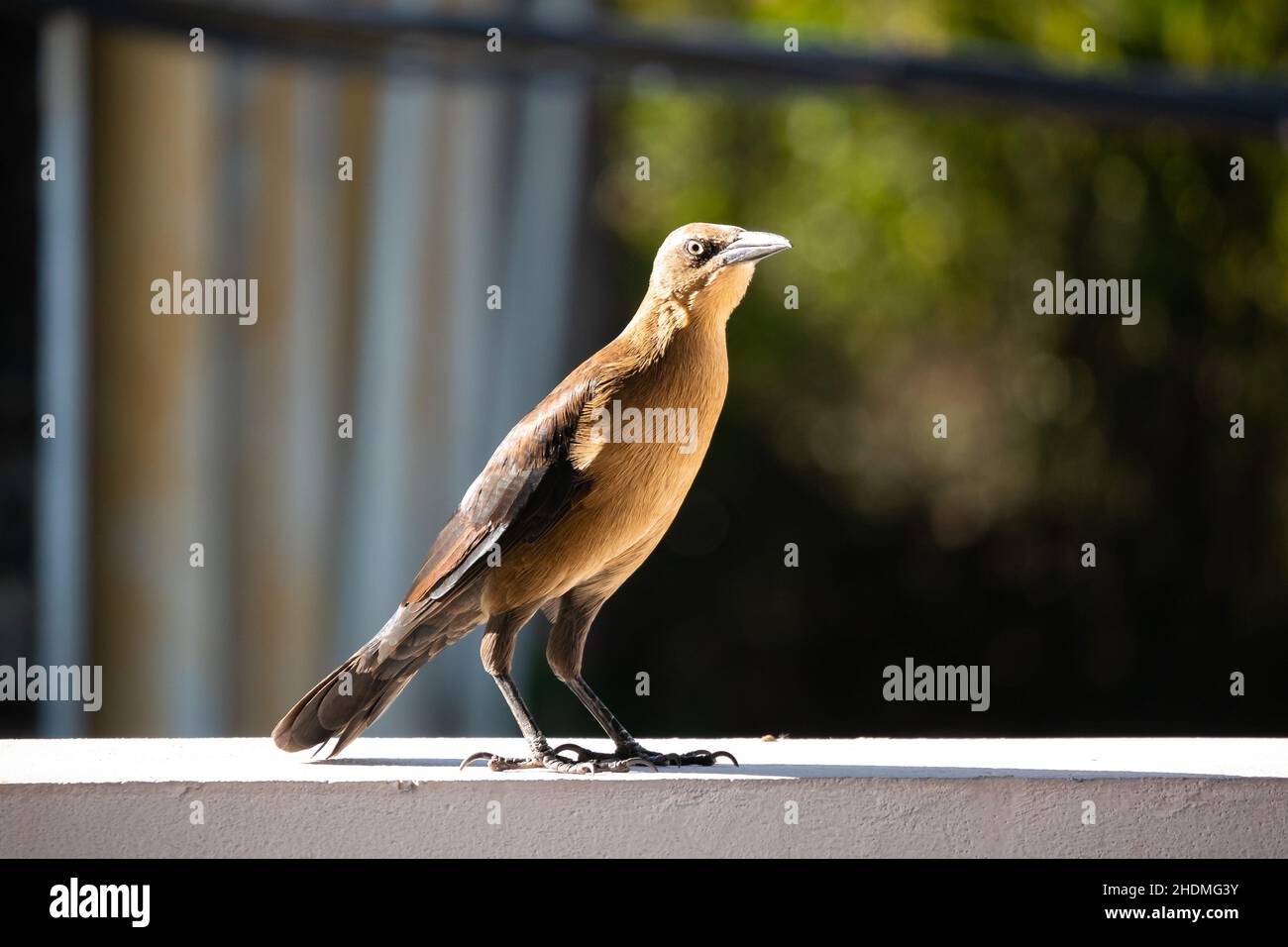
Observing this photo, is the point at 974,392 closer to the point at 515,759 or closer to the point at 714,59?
the point at 714,59

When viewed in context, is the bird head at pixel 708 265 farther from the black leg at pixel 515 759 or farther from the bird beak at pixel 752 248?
the black leg at pixel 515 759

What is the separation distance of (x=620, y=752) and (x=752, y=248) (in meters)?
1.13

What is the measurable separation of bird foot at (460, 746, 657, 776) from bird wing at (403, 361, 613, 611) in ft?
1.19

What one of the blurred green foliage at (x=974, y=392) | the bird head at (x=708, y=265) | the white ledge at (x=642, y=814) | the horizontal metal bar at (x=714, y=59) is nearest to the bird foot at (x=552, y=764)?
the white ledge at (x=642, y=814)

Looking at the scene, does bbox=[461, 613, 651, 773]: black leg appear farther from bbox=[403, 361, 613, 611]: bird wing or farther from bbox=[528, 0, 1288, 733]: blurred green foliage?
bbox=[528, 0, 1288, 733]: blurred green foliage

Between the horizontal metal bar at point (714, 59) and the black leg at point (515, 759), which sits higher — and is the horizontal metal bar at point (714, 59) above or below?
above

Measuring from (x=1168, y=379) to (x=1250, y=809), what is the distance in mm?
6231

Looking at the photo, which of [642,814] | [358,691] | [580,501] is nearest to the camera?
[642,814]

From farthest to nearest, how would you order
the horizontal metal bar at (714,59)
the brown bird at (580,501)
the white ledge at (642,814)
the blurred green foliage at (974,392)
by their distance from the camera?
the blurred green foliage at (974,392), the horizontal metal bar at (714,59), the brown bird at (580,501), the white ledge at (642,814)

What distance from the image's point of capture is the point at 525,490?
10.2 ft

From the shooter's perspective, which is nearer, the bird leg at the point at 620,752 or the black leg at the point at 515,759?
the black leg at the point at 515,759

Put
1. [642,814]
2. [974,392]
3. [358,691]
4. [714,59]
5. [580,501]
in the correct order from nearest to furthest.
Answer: [642,814] → [580,501] → [358,691] → [714,59] → [974,392]

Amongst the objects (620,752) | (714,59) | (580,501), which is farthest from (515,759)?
(714,59)

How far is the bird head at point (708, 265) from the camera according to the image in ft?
10.5
